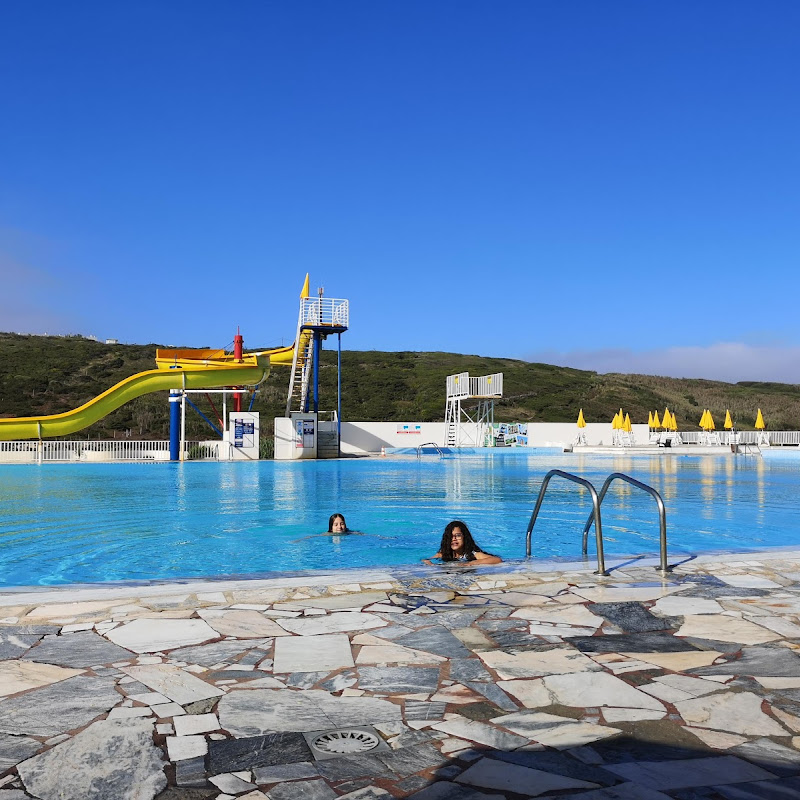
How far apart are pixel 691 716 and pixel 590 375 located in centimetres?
6425

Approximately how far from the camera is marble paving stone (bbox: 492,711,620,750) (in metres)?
2.33

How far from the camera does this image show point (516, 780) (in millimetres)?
2066

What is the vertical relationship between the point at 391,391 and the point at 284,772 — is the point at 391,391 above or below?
above

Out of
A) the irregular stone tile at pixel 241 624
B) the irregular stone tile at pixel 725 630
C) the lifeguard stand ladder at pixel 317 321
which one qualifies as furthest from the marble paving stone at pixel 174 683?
the lifeguard stand ladder at pixel 317 321

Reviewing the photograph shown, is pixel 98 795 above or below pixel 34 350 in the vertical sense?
below

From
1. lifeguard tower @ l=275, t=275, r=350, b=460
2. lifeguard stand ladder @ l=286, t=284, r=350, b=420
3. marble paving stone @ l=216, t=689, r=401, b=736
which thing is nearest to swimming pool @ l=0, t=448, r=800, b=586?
marble paving stone @ l=216, t=689, r=401, b=736

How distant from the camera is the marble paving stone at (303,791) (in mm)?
1980

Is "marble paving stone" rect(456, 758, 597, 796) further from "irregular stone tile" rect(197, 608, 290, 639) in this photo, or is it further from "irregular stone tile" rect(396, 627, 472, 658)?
Answer: "irregular stone tile" rect(197, 608, 290, 639)

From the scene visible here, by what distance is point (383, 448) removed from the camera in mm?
29578

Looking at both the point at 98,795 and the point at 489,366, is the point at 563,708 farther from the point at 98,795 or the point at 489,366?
the point at 489,366

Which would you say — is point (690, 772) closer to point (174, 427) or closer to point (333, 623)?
point (333, 623)

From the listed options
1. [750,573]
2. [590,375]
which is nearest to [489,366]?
[590,375]

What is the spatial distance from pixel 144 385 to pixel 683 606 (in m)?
21.8

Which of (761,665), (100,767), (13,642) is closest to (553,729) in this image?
(761,665)
